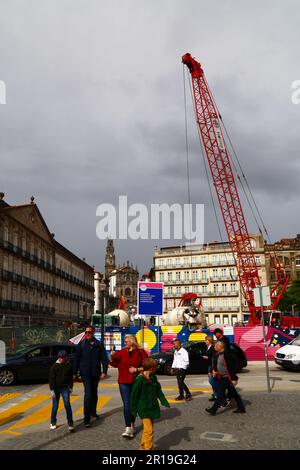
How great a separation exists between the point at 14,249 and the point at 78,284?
28073 millimetres

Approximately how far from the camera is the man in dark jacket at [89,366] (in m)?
7.75

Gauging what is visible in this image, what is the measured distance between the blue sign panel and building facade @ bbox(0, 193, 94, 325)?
30.1m

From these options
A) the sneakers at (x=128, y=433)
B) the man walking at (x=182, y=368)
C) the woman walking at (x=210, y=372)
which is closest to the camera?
the sneakers at (x=128, y=433)

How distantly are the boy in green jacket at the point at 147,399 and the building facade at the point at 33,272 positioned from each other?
35.4m

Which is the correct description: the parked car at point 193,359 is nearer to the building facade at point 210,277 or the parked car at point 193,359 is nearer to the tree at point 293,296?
the tree at point 293,296

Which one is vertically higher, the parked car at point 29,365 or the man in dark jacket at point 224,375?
the man in dark jacket at point 224,375

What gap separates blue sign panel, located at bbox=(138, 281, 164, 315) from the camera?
12.0 metres

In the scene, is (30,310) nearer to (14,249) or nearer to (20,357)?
(14,249)

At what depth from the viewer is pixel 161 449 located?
20.3ft

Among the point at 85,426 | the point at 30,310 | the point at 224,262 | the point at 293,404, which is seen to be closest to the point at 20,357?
the point at 85,426

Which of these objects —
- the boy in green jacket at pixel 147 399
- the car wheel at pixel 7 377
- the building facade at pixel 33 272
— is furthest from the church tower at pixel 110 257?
the boy in green jacket at pixel 147 399

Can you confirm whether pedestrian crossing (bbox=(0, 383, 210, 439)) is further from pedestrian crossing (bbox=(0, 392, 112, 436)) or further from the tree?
the tree

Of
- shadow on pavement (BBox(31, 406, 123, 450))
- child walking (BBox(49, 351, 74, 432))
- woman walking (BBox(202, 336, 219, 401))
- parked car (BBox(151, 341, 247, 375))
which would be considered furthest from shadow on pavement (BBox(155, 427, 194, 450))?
parked car (BBox(151, 341, 247, 375))

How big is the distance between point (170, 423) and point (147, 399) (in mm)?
2285
